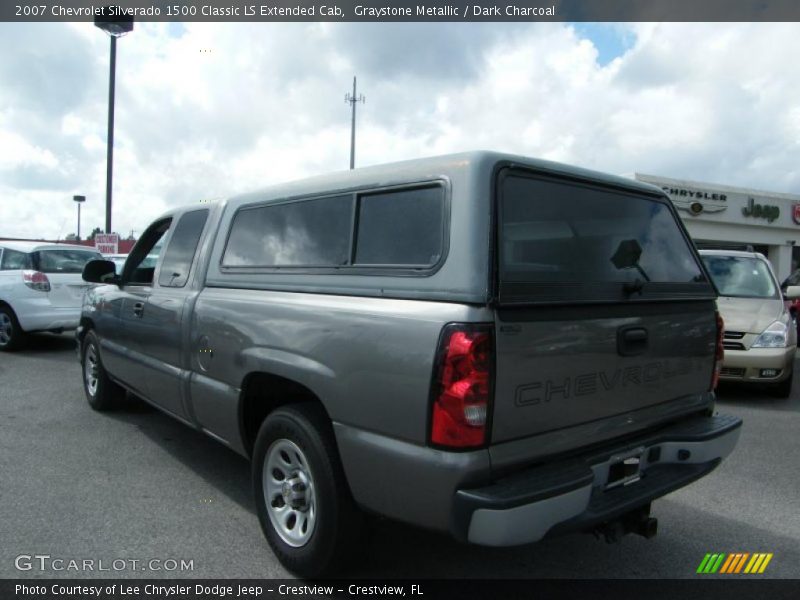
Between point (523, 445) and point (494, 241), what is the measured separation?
0.82 meters

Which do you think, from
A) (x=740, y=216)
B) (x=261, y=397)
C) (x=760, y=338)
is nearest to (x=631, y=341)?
(x=261, y=397)

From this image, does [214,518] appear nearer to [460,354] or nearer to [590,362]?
[460,354]

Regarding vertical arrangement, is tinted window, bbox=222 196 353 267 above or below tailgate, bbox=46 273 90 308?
above

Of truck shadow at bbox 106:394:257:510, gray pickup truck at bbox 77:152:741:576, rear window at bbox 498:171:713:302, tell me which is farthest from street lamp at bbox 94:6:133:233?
rear window at bbox 498:171:713:302

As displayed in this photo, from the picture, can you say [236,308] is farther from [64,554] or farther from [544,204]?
[544,204]

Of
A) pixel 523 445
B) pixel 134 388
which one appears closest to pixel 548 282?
pixel 523 445

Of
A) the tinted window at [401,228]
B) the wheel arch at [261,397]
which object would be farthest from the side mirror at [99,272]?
the tinted window at [401,228]

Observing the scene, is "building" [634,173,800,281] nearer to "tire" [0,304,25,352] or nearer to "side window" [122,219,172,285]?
"tire" [0,304,25,352]

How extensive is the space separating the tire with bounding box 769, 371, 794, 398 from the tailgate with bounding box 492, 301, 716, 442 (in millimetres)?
4400

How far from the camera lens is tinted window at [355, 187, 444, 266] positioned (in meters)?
2.59

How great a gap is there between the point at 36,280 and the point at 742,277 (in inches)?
392

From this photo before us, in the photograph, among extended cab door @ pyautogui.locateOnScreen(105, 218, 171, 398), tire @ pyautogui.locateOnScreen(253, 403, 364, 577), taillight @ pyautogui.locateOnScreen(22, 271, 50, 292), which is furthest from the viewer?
taillight @ pyautogui.locateOnScreen(22, 271, 50, 292)

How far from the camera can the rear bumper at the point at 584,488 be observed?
2.21m

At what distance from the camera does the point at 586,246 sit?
2.92m
